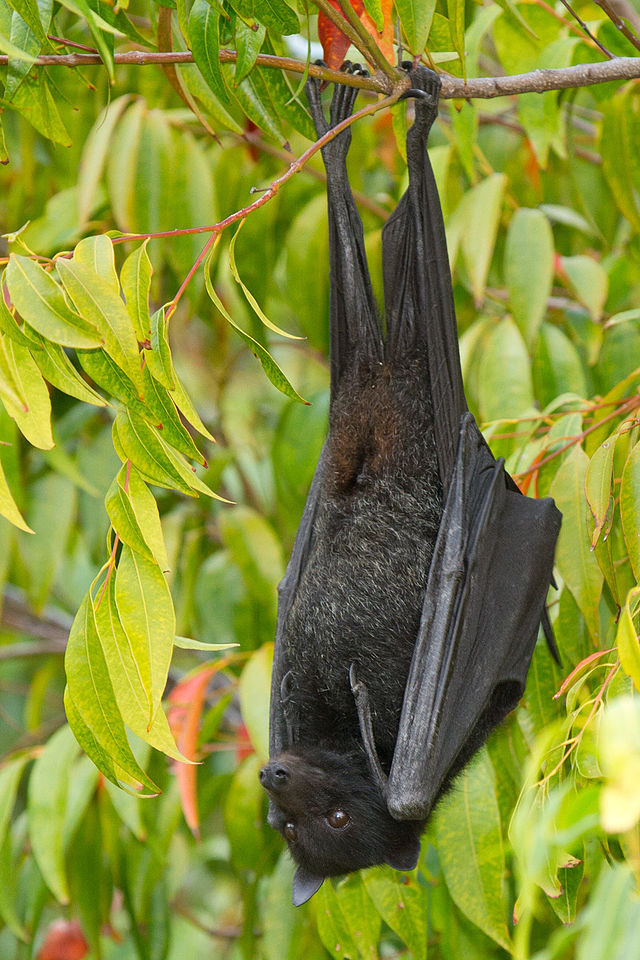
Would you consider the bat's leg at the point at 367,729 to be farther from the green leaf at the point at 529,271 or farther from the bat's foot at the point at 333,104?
the bat's foot at the point at 333,104

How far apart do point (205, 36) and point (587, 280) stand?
191 centimetres

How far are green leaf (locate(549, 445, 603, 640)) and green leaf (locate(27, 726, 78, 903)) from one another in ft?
5.73

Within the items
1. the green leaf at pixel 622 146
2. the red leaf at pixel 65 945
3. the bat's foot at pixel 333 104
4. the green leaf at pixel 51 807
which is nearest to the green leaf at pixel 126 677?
the bat's foot at pixel 333 104

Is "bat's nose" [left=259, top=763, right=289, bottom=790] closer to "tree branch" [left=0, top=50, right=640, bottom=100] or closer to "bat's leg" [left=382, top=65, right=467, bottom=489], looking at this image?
"bat's leg" [left=382, top=65, right=467, bottom=489]

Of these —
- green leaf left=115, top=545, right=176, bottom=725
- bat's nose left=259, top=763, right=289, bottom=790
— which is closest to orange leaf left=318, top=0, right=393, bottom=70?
green leaf left=115, top=545, right=176, bottom=725

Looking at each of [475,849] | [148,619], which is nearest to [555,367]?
[475,849]

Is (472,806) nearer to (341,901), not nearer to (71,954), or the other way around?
(341,901)

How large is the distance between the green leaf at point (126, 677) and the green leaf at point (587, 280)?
2.19m

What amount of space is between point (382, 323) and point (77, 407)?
1969 mm

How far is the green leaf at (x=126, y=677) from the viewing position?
6.04 ft

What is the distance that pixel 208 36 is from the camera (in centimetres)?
201

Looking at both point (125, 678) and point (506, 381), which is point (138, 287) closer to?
point (125, 678)

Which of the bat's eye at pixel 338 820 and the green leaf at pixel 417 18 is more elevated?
the green leaf at pixel 417 18

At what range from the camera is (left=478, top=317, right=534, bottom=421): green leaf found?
10.8ft
